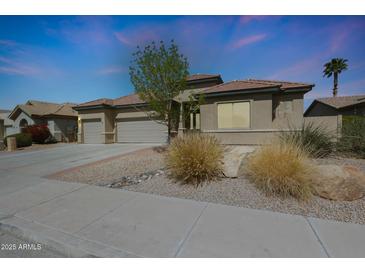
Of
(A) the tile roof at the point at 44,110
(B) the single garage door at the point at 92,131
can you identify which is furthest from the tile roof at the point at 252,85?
(A) the tile roof at the point at 44,110

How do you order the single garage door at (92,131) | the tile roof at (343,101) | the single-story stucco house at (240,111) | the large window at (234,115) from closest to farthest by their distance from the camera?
the single-story stucco house at (240,111) → the large window at (234,115) → the single garage door at (92,131) → the tile roof at (343,101)

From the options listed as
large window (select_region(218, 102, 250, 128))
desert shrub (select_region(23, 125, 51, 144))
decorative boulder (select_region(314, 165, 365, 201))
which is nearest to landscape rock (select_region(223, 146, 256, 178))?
decorative boulder (select_region(314, 165, 365, 201))

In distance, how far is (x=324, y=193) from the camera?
419 centimetres

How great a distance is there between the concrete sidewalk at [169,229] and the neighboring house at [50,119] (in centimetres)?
2058

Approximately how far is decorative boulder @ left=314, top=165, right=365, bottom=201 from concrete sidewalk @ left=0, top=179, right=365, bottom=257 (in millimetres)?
1100

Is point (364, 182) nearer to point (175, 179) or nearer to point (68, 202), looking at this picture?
point (175, 179)

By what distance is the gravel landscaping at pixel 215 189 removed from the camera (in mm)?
3729

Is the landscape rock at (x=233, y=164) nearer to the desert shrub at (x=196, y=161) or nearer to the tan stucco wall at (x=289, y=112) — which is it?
the desert shrub at (x=196, y=161)

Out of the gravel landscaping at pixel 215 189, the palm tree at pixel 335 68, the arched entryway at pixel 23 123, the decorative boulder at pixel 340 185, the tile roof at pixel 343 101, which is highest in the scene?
the palm tree at pixel 335 68

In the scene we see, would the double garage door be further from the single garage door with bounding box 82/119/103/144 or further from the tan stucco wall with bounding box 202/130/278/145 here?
the tan stucco wall with bounding box 202/130/278/145

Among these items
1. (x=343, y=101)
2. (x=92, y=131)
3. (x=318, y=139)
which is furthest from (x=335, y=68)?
(x=92, y=131)

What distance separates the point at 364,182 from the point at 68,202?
6.82m

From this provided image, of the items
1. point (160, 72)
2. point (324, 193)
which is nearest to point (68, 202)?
point (324, 193)

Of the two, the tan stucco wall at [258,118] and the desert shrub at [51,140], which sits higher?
the tan stucco wall at [258,118]
